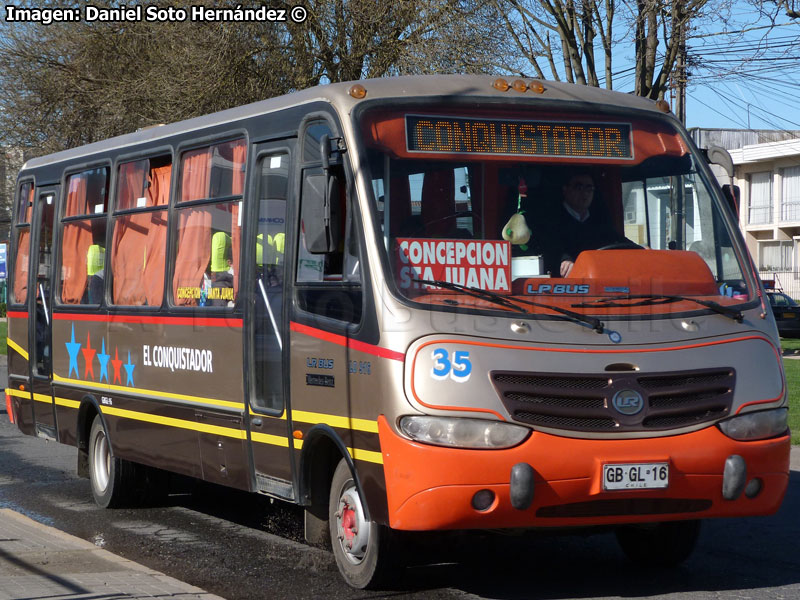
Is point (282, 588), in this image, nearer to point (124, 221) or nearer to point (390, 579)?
point (390, 579)

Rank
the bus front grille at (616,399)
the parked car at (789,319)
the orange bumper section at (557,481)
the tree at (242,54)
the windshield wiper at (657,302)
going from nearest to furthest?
the orange bumper section at (557,481), the bus front grille at (616,399), the windshield wiper at (657,302), the tree at (242,54), the parked car at (789,319)

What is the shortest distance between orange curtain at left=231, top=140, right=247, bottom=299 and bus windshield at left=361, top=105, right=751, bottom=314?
1.57 metres

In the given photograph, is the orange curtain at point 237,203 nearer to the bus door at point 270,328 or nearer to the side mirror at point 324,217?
the bus door at point 270,328

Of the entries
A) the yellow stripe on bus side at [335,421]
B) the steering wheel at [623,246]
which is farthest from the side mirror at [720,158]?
the yellow stripe on bus side at [335,421]

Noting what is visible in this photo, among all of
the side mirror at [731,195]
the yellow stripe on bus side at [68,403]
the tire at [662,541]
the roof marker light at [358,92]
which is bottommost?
the tire at [662,541]

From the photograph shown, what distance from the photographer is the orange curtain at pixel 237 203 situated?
8484 mm

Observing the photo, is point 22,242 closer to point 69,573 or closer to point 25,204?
point 25,204

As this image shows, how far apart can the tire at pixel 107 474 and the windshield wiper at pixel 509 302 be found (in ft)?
15.2

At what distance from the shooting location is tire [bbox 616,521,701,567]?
309 inches

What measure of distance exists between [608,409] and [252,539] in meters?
3.41

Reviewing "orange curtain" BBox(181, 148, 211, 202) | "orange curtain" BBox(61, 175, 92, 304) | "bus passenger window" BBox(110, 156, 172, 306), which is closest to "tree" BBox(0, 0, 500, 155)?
"orange curtain" BBox(61, 175, 92, 304)

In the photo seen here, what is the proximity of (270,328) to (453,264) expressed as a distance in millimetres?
1579

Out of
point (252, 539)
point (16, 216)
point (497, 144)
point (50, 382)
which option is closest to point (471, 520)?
point (497, 144)

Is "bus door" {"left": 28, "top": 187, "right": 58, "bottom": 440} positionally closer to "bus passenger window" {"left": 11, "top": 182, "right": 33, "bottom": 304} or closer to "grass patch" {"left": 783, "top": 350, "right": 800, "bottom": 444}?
"bus passenger window" {"left": 11, "top": 182, "right": 33, "bottom": 304}
